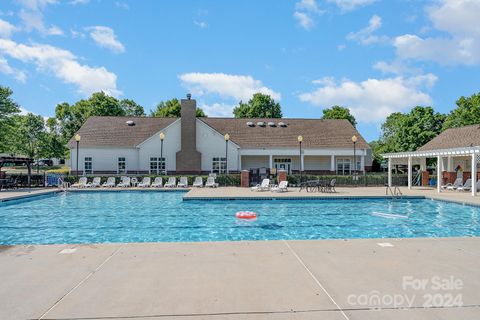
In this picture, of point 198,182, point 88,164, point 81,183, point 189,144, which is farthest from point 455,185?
point 88,164

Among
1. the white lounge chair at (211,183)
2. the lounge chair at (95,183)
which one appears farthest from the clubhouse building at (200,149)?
the lounge chair at (95,183)

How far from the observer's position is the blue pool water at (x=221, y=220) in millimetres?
10812

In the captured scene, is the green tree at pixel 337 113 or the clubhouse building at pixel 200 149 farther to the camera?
the green tree at pixel 337 113

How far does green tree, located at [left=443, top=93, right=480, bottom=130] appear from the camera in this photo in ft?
120

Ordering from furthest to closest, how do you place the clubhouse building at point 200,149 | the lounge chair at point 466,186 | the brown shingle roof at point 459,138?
the clubhouse building at point 200,149 → the brown shingle roof at point 459,138 → the lounge chair at point 466,186

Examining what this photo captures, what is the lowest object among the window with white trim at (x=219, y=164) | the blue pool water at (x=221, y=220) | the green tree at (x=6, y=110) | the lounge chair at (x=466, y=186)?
the blue pool water at (x=221, y=220)

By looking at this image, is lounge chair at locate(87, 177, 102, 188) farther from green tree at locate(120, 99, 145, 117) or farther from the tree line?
green tree at locate(120, 99, 145, 117)

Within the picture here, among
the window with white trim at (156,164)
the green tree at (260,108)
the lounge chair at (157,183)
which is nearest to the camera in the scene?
the lounge chair at (157,183)

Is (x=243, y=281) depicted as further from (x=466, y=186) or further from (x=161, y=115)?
(x=161, y=115)

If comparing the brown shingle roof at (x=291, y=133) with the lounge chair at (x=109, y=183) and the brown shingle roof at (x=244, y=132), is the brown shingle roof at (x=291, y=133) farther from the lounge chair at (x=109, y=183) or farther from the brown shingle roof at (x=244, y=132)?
the lounge chair at (x=109, y=183)

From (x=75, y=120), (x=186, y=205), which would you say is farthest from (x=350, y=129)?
(x=75, y=120)

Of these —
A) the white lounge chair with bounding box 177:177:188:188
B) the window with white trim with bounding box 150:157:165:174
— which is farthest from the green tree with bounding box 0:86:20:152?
the white lounge chair with bounding box 177:177:188:188

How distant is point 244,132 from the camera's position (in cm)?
3600

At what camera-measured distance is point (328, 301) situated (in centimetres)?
441
